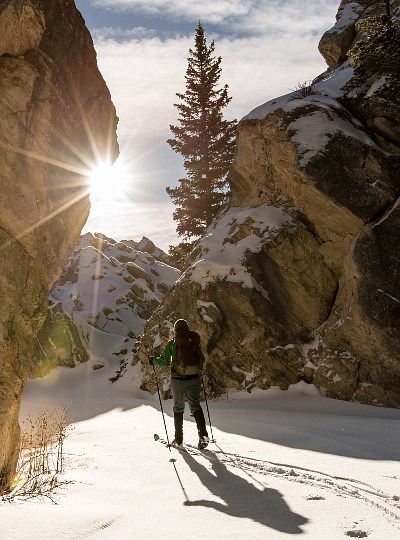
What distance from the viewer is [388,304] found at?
13.0m

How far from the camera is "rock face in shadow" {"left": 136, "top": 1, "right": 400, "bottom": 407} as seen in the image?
13391 millimetres

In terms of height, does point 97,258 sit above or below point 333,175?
above

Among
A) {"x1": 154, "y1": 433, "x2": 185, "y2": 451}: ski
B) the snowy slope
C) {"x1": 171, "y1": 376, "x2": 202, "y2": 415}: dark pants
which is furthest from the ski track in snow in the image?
the snowy slope

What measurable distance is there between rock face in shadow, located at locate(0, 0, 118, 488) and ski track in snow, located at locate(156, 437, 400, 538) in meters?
4.64

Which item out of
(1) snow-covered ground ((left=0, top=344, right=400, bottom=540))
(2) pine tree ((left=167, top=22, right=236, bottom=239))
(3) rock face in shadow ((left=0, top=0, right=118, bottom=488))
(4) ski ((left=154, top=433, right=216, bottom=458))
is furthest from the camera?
(2) pine tree ((left=167, top=22, right=236, bottom=239))

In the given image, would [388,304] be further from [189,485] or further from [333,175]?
[189,485]

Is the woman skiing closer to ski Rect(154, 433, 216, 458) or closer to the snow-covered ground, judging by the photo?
ski Rect(154, 433, 216, 458)

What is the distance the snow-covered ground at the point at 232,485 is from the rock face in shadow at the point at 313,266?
11.2 ft

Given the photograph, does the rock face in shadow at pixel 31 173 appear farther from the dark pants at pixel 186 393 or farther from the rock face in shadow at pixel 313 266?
the rock face in shadow at pixel 313 266

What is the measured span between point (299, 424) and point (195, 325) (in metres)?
7.04

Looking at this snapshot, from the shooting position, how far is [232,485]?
4.92 meters

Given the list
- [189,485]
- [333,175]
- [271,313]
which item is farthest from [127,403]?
[189,485]

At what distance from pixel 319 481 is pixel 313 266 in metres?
11.7

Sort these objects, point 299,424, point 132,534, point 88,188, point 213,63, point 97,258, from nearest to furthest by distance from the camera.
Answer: point 132,534, point 299,424, point 88,188, point 213,63, point 97,258
